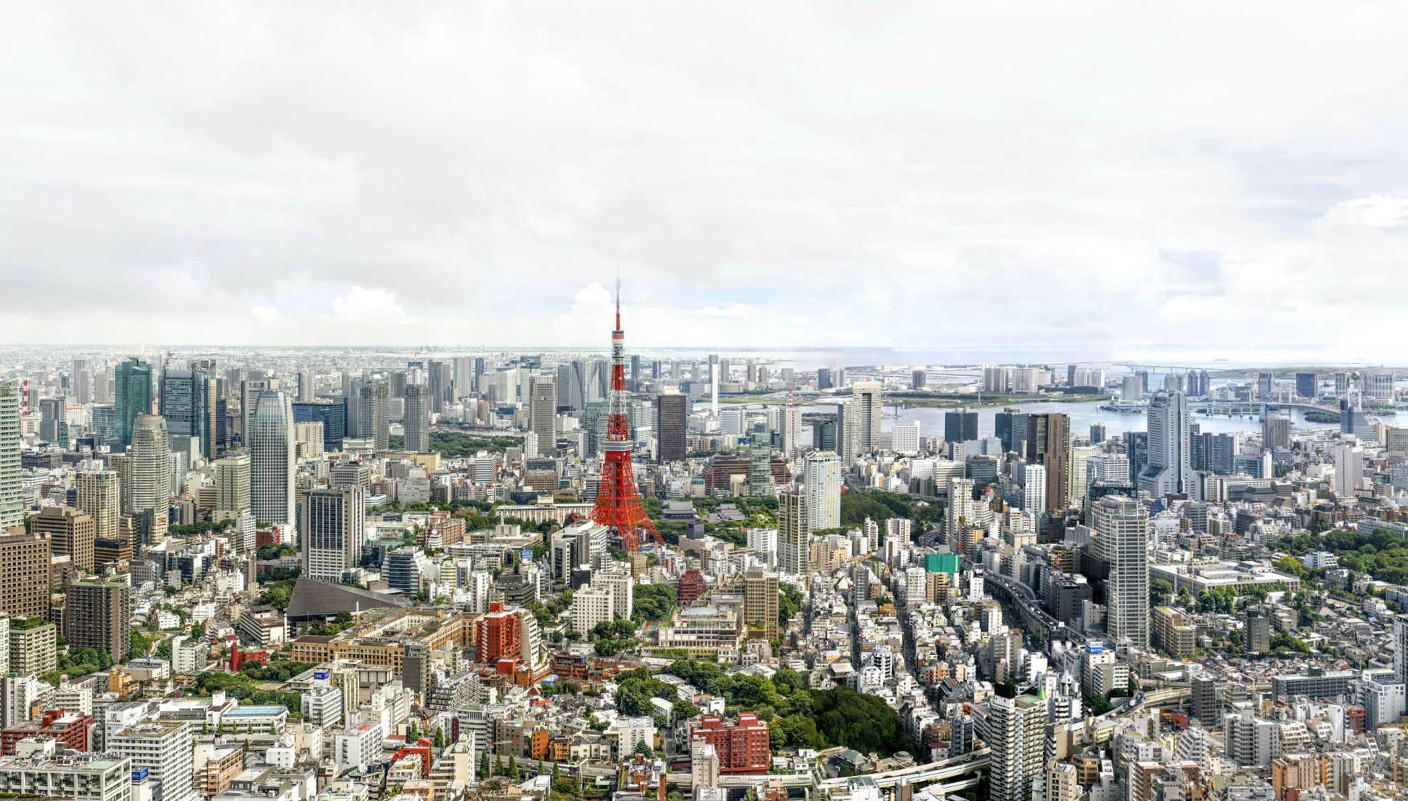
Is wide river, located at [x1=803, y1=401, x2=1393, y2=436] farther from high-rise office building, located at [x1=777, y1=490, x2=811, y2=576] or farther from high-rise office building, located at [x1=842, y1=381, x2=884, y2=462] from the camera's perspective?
high-rise office building, located at [x1=777, y1=490, x2=811, y2=576]

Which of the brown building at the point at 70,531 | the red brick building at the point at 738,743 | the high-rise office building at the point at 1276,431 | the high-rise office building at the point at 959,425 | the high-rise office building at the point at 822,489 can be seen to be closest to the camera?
the red brick building at the point at 738,743

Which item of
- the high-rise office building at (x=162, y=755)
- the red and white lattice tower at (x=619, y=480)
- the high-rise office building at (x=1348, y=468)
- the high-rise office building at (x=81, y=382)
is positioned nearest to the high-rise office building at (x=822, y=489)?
the red and white lattice tower at (x=619, y=480)

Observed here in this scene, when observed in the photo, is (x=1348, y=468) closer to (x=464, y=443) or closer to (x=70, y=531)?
(x=464, y=443)

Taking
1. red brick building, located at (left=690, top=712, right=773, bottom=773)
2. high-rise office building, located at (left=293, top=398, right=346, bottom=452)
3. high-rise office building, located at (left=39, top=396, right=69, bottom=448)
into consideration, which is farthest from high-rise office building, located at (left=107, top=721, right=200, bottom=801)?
high-rise office building, located at (left=293, top=398, right=346, bottom=452)

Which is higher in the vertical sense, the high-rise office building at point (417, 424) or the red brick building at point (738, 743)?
the high-rise office building at point (417, 424)

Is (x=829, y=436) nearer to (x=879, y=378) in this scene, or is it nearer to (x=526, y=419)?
(x=879, y=378)

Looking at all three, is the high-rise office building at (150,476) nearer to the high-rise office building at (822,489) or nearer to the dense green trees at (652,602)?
the dense green trees at (652,602)
